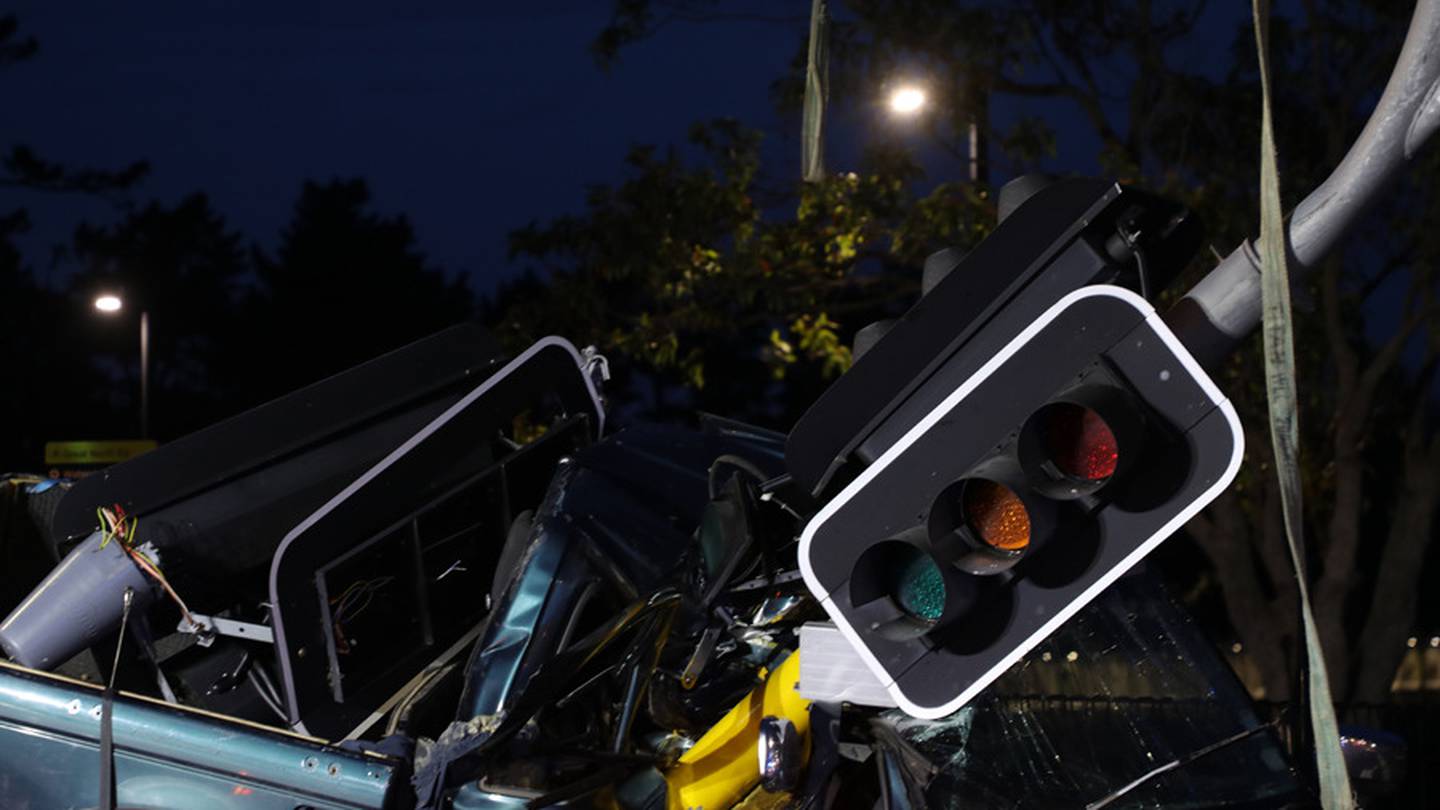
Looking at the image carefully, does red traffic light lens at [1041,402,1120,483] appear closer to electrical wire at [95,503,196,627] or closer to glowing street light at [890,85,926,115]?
electrical wire at [95,503,196,627]

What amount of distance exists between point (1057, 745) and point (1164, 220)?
1.25m

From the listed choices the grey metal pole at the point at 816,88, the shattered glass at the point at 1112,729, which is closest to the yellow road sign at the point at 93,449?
the grey metal pole at the point at 816,88

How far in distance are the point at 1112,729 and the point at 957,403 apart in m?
1.20

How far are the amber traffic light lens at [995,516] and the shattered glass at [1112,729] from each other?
806 millimetres

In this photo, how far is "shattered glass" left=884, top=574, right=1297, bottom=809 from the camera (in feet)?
11.4

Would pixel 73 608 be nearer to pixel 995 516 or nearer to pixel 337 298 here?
pixel 995 516

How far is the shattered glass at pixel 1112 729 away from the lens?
11.4 feet

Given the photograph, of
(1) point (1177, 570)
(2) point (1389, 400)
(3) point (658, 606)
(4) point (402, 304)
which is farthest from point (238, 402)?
(3) point (658, 606)

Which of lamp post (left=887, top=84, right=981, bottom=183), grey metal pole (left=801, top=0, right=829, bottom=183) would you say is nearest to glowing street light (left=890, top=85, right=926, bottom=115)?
lamp post (left=887, top=84, right=981, bottom=183)

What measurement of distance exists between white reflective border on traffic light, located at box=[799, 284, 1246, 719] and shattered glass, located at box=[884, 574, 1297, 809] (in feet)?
1.94

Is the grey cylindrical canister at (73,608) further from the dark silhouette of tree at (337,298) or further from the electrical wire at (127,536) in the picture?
the dark silhouette of tree at (337,298)

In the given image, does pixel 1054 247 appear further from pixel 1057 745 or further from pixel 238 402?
pixel 238 402

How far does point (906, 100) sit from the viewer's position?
35.4 ft

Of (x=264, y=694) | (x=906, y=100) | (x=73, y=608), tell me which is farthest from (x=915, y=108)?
(x=73, y=608)
